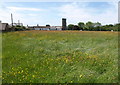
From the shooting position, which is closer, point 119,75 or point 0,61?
point 119,75

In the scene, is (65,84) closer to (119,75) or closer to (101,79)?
(101,79)

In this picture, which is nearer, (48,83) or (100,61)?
(48,83)

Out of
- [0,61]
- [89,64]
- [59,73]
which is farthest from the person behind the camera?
[0,61]

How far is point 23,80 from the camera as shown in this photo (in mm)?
5348

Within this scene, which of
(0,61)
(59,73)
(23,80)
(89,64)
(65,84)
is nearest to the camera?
(65,84)

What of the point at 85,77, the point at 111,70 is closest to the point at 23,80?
the point at 85,77

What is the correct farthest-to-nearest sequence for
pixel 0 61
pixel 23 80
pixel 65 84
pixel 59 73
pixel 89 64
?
pixel 0 61 < pixel 89 64 < pixel 59 73 < pixel 23 80 < pixel 65 84

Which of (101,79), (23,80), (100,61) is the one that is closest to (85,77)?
(101,79)

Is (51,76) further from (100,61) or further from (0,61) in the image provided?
(0,61)

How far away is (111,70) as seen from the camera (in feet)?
19.5

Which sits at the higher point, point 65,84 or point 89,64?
point 89,64

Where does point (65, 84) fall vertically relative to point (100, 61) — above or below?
below

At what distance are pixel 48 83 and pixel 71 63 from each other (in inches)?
91.2

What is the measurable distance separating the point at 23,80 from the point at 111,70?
4103mm
